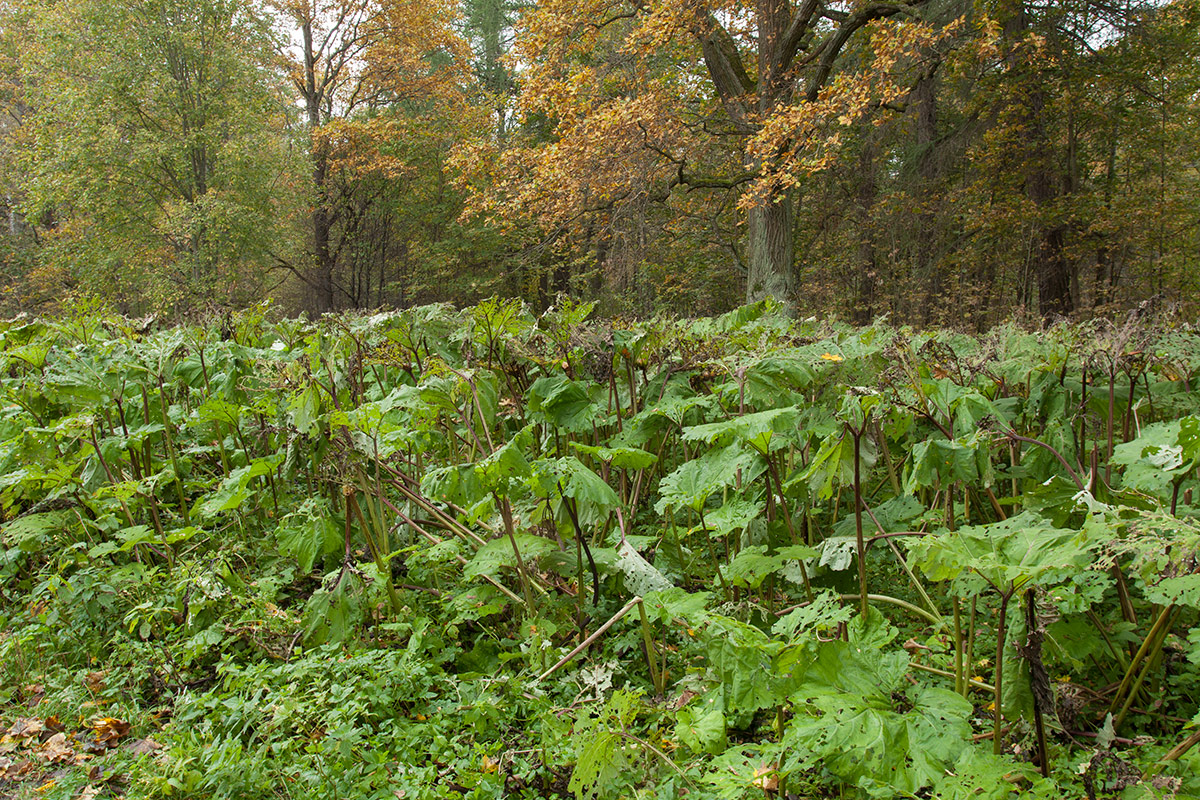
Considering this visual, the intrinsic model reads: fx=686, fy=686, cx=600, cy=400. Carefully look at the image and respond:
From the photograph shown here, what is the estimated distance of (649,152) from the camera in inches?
482

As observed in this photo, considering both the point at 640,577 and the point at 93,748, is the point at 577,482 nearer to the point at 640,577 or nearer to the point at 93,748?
the point at 640,577

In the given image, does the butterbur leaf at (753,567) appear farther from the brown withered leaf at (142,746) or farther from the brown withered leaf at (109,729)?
the brown withered leaf at (109,729)

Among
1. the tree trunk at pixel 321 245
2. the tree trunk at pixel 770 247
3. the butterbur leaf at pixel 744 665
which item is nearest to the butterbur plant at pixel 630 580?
the butterbur leaf at pixel 744 665

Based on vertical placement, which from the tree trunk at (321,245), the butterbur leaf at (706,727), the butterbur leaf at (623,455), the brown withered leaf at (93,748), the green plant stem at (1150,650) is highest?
the tree trunk at (321,245)

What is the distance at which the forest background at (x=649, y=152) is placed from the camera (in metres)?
12.1

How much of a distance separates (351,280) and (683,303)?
15.3m

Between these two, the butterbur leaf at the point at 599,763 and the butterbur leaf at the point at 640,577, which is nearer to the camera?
the butterbur leaf at the point at 599,763

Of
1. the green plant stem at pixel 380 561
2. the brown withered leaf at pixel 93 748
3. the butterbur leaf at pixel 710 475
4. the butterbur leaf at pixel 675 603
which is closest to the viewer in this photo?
the butterbur leaf at pixel 675 603

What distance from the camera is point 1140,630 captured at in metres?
2.29

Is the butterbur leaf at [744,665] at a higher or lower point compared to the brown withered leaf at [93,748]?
higher

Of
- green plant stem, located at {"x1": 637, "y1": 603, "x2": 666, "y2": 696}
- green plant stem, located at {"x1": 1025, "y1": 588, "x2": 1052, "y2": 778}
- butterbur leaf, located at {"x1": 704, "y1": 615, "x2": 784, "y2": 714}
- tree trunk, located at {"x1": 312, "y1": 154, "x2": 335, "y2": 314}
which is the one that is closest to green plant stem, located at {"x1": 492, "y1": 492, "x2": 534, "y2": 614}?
green plant stem, located at {"x1": 637, "y1": 603, "x2": 666, "y2": 696}

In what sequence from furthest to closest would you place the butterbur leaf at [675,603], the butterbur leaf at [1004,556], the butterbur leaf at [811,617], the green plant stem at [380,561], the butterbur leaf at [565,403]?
the butterbur leaf at [565,403] → the green plant stem at [380,561] → the butterbur leaf at [675,603] → the butterbur leaf at [811,617] → the butterbur leaf at [1004,556]

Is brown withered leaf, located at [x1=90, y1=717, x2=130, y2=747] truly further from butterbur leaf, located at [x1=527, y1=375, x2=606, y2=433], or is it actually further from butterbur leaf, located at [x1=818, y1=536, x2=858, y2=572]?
butterbur leaf, located at [x1=818, y1=536, x2=858, y2=572]

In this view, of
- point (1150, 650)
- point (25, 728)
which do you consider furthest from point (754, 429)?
point (25, 728)
